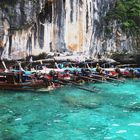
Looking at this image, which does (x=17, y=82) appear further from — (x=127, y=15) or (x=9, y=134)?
(x=127, y=15)

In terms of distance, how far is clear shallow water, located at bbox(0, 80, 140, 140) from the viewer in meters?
16.2

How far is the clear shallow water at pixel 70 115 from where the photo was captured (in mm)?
16250

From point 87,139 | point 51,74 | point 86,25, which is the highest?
point 86,25

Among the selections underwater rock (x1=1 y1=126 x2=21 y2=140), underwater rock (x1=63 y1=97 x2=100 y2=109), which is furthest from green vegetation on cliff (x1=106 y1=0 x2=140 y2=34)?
underwater rock (x1=1 y1=126 x2=21 y2=140)

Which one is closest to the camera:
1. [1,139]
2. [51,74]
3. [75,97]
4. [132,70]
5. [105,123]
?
[1,139]

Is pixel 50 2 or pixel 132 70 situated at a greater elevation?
pixel 50 2

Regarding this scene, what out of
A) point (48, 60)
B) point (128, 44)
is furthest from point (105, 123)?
point (128, 44)

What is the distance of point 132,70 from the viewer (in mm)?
35812

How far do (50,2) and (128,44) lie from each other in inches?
461

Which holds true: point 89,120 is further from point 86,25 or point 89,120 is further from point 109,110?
point 86,25

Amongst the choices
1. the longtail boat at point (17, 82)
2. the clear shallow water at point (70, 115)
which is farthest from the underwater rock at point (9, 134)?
the longtail boat at point (17, 82)

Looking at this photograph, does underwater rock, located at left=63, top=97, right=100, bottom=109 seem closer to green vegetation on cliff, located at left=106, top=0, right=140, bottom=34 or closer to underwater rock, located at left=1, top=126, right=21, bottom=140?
underwater rock, located at left=1, top=126, right=21, bottom=140

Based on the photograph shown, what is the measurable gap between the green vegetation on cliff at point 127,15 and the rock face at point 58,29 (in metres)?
0.62

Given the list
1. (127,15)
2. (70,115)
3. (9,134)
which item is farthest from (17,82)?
(127,15)
